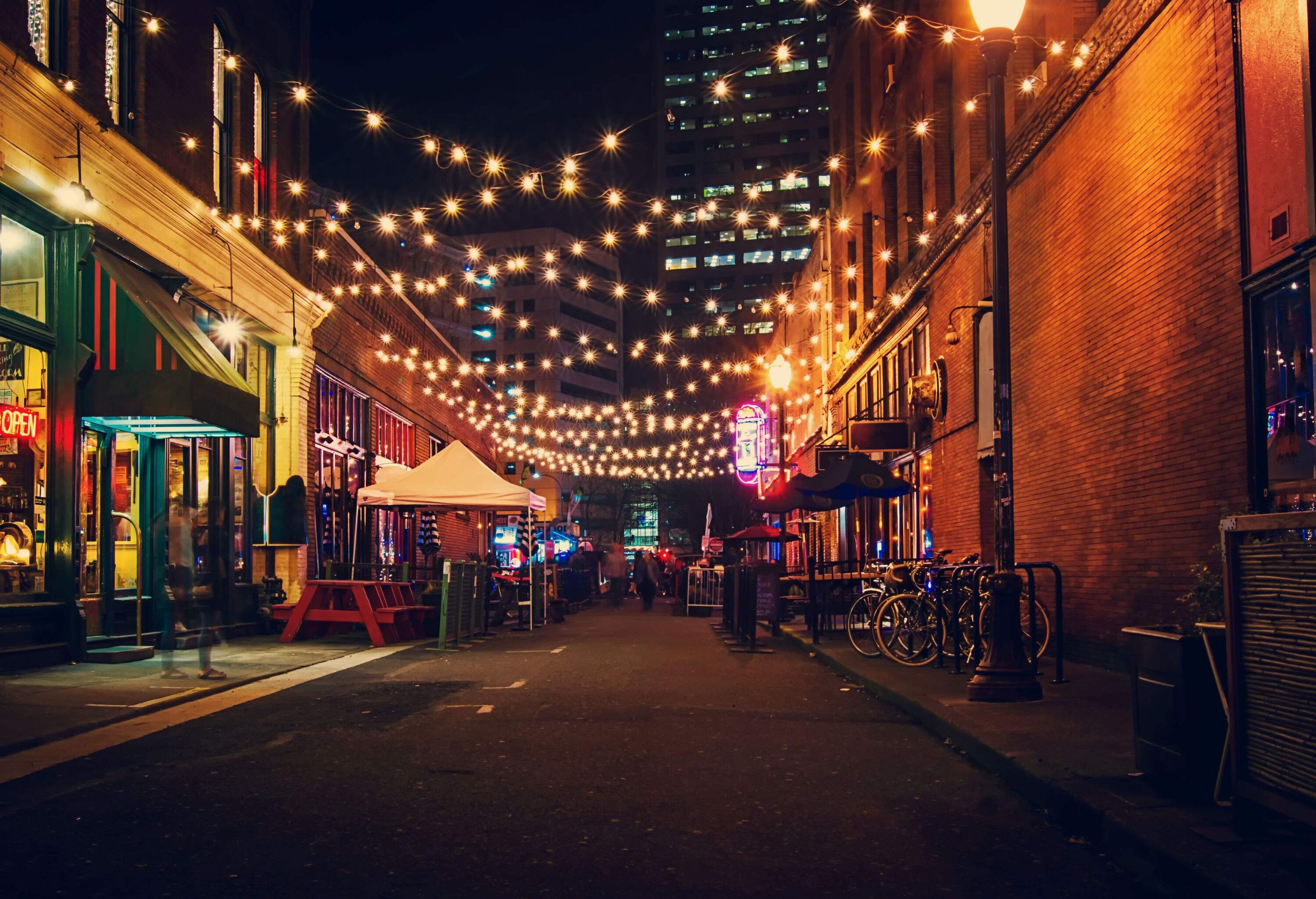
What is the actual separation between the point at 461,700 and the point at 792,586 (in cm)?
1228

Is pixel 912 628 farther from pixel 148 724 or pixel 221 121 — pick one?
pixel 221 121

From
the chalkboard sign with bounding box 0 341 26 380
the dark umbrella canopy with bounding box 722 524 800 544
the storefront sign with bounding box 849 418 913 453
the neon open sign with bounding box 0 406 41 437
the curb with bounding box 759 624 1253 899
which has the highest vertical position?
the chalkboard sign with bounding box 0 341 26 380

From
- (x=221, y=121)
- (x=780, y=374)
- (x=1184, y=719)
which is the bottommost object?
(x=1184, y=719)

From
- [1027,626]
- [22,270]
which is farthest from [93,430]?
[1027,626]

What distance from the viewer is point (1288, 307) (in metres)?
8.27

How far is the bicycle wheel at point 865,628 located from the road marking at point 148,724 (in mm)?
5789

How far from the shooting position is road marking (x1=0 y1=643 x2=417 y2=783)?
7117 mm

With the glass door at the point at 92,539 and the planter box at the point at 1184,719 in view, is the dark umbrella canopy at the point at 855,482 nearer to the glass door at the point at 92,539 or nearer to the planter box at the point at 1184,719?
the glass door at the point at 92,539

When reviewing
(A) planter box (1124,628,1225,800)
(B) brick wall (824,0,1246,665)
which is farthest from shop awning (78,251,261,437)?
(A) planter box (1124,628,1225,800)

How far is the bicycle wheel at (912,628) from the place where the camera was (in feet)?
40.9

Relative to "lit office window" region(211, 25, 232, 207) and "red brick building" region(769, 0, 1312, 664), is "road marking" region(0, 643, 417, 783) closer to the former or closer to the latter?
"red brick building" region(769, 0, 1312, 664)

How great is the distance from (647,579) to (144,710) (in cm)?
2370

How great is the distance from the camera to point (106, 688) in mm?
10500

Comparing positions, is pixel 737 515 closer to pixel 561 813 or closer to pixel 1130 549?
pixel 1130 549
